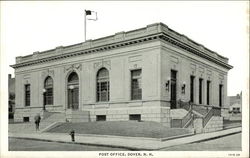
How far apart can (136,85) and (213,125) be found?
6964 millimetres

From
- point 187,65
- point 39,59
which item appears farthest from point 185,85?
point 39,59

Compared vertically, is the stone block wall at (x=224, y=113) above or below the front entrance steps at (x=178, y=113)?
below

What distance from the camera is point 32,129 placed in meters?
25.4

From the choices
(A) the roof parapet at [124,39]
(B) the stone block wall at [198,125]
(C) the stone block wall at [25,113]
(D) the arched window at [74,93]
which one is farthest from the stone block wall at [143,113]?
(C) the stone block wall at [25,113]

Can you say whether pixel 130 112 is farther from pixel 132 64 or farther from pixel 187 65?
pixel 187 65

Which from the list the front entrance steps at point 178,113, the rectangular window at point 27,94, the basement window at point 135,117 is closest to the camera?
the front entrance steps at point 178,113

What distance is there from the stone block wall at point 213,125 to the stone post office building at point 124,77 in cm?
330

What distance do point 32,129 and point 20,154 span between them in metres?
11.7

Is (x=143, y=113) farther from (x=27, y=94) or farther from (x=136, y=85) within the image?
(x=27, y=94)

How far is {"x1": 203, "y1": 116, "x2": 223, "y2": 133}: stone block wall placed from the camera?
22.7 m

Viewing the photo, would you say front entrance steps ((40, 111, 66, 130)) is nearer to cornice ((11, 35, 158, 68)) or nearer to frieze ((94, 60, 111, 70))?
frieze ((94, 60, 111, 70))

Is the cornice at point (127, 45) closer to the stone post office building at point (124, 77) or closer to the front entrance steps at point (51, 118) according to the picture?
the stone post office building at point (124, 77)

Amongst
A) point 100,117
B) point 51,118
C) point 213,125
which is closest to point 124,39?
point 100,117

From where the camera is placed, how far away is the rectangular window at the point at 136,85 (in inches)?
1040
